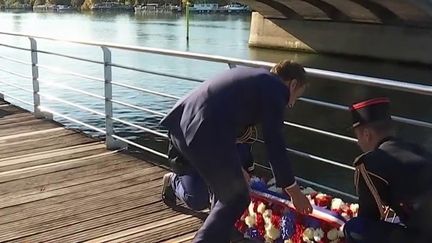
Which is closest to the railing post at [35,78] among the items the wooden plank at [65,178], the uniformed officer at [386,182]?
the wooden plank at [65,178]

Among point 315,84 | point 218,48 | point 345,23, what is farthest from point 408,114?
point 218,48

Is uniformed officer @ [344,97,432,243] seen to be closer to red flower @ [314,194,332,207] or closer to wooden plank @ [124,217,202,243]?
red flower @ [314,194,332,207]

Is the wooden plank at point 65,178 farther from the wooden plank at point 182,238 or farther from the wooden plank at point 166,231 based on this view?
the wooden plank at point 182,238

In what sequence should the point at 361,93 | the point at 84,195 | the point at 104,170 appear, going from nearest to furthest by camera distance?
1. the point at 84,195
2. the point at 104,170
3. the point at 361,93

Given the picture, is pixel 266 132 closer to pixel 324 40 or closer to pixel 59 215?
pixel 59 215

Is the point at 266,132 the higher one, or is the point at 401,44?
the point at 266,132

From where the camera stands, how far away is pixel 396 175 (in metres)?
2.48

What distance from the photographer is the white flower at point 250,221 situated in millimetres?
3620

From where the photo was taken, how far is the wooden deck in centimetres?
379

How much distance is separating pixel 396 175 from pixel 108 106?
3.67m

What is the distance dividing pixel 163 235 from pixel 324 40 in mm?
25534

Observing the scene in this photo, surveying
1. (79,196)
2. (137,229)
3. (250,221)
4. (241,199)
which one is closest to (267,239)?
(250,221)

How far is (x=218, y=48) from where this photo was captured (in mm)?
31406

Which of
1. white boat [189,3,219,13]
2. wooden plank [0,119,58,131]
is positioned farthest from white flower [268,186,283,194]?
white boat [189,3,219,13]
